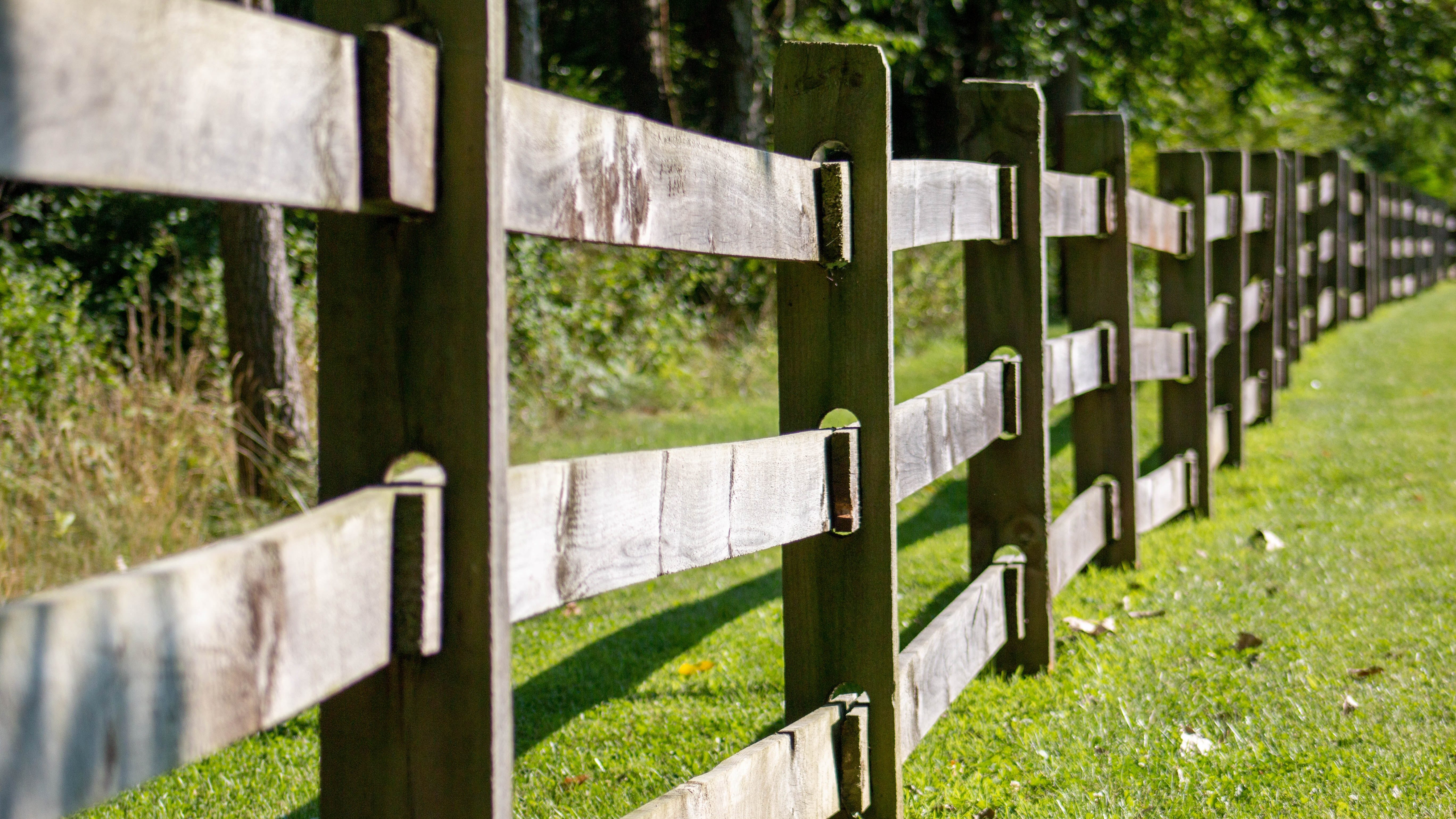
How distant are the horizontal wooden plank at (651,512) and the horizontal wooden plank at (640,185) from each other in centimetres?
34

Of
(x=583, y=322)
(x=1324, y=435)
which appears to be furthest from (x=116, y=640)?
(x=583, y=322)

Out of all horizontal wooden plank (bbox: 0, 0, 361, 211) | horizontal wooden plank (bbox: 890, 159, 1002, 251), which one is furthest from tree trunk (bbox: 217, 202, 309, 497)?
horizontal wooden plank (bbox: 0, 0, 361, 211)

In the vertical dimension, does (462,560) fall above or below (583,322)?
below

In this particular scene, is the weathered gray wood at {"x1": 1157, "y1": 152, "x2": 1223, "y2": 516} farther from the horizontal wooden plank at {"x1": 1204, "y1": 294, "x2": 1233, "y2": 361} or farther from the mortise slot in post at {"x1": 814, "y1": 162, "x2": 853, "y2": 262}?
the mortise slot in post at {"x1": 814, "y1": 162, "x2": 853, "y2": 262}

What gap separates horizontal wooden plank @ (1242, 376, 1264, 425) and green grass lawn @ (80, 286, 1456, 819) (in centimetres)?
153

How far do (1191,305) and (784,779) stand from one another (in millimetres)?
4549

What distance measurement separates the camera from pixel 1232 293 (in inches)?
283

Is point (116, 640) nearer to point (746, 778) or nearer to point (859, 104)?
point (746, 778)

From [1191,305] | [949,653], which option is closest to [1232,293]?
[1191,305]

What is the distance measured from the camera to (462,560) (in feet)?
5.00

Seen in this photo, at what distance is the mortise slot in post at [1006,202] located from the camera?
3.79m

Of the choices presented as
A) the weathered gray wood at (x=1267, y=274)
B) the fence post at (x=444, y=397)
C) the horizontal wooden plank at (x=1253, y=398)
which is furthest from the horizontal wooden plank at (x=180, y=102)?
the weathered gray wood at (x=1267, y=274)

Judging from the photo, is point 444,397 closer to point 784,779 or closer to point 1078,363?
point 784,779

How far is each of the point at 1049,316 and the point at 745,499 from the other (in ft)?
47.1
